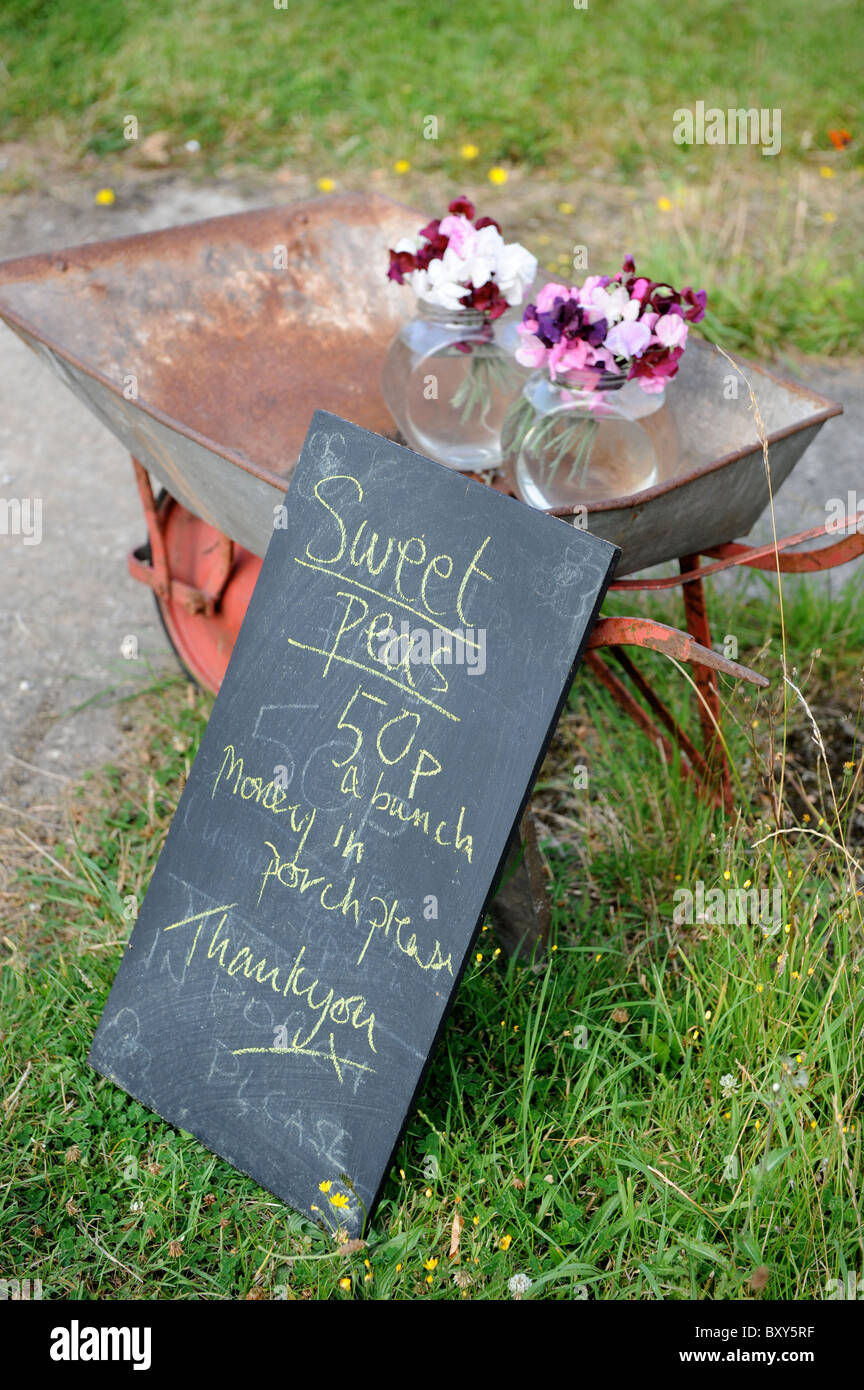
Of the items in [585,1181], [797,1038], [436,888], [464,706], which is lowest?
[585,1181]

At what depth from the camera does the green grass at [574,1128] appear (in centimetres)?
172

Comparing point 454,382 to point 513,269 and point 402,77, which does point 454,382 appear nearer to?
point 513,269

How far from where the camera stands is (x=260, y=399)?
8.15 feet

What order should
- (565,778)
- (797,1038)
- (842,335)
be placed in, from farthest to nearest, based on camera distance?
(842,335) → (565,778) → (797,1038)

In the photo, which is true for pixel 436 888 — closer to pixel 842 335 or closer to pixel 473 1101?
pixel 473 1101

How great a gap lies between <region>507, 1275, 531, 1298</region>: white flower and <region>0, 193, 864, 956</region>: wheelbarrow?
1.94 ft

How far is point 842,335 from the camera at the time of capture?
13.5ft

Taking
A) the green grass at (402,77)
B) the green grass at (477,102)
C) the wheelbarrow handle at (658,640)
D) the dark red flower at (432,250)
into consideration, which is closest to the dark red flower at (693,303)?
the dark red flower at (432,250)

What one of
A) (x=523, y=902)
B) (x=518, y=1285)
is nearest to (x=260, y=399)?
(x=523, y=902)

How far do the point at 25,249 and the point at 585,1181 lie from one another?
4.11 metres

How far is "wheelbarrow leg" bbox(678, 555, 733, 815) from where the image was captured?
222 cm

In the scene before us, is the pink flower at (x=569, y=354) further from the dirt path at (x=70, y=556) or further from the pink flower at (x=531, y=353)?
the dirt path at (x=70, y=556)
